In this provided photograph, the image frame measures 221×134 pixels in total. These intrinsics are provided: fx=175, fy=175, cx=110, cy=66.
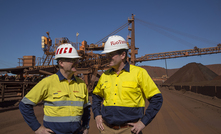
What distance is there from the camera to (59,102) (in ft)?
7.96

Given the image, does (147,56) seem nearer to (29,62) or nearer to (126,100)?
(29,62)

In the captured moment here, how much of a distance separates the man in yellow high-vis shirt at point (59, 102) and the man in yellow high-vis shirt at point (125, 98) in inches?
14.6

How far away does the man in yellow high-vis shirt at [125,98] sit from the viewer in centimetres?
243

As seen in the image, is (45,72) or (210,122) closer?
(210,122)

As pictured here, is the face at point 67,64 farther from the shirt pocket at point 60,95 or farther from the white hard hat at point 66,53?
the shirt pocket at point 60,95

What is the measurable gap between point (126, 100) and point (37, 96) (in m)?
1.22

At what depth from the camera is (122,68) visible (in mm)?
2750

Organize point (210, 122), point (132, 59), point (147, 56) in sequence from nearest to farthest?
1. point (210, 122)
2. point (132, 59)
3. point (147, 56)

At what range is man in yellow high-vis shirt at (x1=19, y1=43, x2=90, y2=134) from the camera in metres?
2.32

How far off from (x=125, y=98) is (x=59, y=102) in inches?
36.4

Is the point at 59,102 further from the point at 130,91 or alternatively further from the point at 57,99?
the point at 130,91

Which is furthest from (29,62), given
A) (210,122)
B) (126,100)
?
(126,100)

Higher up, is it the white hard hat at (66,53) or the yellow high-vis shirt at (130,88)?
the white hard hat at (66,53)

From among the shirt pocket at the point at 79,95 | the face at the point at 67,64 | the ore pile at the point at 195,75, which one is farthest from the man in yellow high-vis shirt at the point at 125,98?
the ore pile at the point at 195,75
